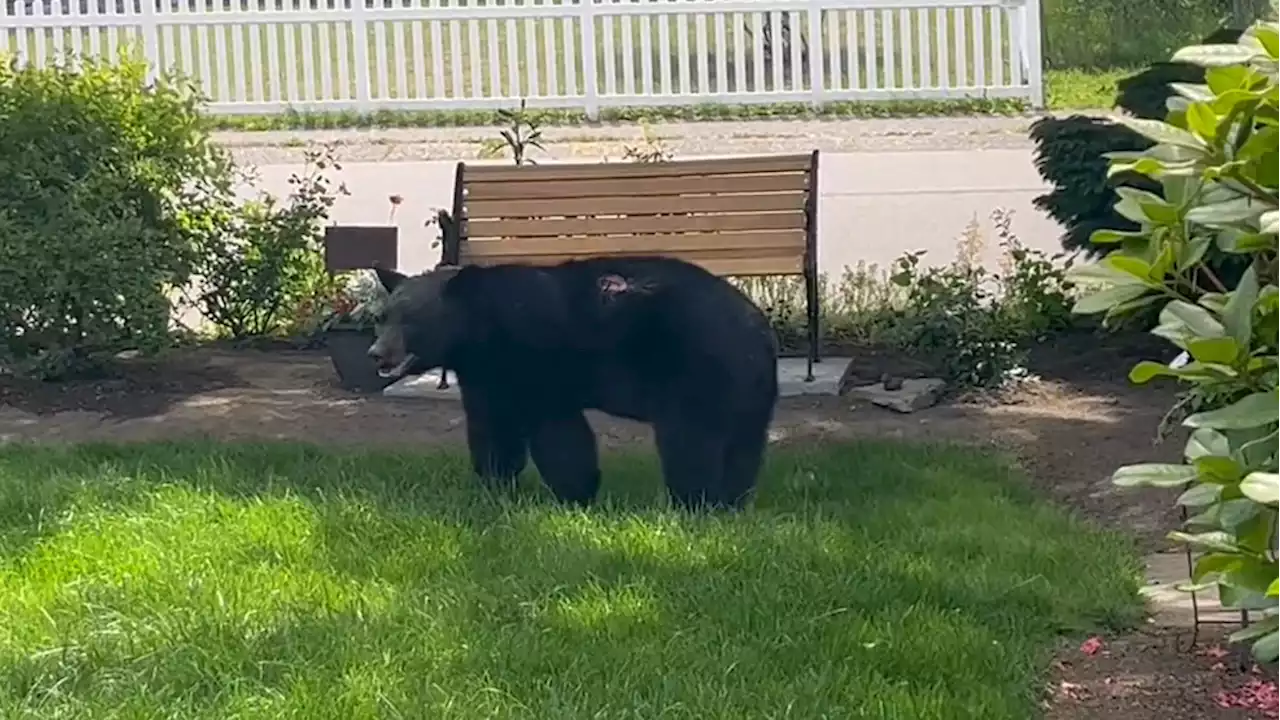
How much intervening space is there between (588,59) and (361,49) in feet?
6.71

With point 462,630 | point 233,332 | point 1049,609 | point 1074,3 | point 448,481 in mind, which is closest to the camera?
point 462,630

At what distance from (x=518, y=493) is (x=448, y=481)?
1.41ft

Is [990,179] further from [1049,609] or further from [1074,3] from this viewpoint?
[1049,609]

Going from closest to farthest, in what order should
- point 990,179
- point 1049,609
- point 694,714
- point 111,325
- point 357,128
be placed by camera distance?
point 694,714
point 1049,609
point 111,325
point 990,179
point 357,128

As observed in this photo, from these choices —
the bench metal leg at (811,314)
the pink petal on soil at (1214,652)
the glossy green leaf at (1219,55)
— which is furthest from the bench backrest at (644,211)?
the glossy green leaf at (1219,55)

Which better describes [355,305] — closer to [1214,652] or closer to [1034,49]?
[1214,652]

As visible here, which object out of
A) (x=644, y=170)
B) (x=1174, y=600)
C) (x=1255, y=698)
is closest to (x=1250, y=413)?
(x=1255, y=698)

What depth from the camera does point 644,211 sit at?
9.09 m

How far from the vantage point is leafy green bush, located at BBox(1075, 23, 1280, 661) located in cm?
333

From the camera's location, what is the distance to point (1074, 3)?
72.8 ft

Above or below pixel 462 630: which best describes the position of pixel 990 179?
above

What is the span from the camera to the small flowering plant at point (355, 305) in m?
8.93

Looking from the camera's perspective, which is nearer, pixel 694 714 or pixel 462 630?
pixel 694 714

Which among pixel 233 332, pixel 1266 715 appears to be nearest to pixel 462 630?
pixel 1266 715
